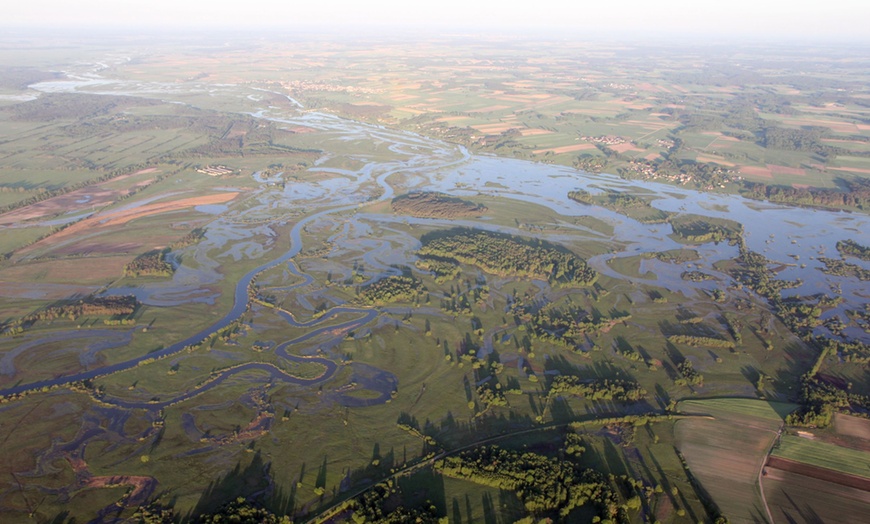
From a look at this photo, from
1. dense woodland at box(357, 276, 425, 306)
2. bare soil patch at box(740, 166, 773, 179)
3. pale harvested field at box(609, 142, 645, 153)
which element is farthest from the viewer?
pale harvested field at box(609, 142, 645, 153)

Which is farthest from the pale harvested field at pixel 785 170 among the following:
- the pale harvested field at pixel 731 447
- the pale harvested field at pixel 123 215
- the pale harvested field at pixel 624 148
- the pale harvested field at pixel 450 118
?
the pale harvested field at pixel 123 215

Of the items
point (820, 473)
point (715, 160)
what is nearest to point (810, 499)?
point (820, 473)

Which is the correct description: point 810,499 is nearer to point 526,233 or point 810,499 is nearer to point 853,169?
point 526,233

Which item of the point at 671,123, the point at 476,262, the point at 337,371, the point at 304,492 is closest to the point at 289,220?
the point at 476,262

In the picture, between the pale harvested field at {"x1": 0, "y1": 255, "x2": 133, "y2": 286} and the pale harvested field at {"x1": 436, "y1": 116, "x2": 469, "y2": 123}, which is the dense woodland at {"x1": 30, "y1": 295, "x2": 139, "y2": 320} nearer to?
the pale harvested field at {"x1": 0, "y1": 255, "x2": 133, "y2": 286}

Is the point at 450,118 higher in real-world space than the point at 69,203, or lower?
higher

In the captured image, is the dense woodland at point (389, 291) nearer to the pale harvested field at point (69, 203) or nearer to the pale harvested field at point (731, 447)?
the pale harvested field at point (731, 447)

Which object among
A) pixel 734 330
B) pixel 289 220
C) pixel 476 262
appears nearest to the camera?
pixel 734 330

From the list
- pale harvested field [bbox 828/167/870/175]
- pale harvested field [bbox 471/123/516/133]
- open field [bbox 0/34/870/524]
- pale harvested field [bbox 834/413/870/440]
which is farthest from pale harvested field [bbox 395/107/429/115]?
pale harvested field [bbox 834/413/870/440]

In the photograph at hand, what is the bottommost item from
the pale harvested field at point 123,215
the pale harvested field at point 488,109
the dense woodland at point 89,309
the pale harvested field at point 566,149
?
the dense woodland at point 89,309

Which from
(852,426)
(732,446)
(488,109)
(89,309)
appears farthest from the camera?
(488,109)

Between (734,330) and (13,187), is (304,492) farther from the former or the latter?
(13,187)
